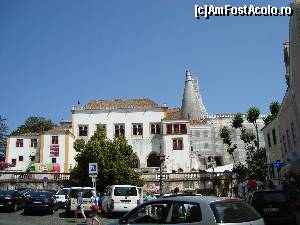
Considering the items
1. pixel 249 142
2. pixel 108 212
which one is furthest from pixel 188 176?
pixel 108 212

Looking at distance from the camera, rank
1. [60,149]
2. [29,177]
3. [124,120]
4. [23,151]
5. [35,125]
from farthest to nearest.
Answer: [35,125], [124,120], [23,151], [60,149], [29,177]

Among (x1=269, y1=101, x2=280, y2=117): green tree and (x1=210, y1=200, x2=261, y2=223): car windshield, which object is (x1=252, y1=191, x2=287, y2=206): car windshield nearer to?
(x1=210, y1=200, x2=261, y2=223): car windshield

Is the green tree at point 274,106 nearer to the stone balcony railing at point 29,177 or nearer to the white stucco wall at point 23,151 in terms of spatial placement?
the stone balcony railing at point 29,177

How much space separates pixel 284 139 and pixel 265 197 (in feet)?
63.9

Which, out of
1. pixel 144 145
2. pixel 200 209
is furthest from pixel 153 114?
pixel 200 209

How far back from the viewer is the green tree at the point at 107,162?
137 feet

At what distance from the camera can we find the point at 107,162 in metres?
42.3

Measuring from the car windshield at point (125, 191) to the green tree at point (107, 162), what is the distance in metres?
18.1

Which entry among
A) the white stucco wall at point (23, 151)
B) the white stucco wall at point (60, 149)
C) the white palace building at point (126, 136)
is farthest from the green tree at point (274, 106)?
the white stucco wall at point (23, 151)

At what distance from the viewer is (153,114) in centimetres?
6312

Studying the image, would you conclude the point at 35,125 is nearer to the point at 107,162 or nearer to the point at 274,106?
the point at 107,162

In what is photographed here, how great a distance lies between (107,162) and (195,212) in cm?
3508

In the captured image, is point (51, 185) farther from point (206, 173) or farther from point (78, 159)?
point (206, 173)

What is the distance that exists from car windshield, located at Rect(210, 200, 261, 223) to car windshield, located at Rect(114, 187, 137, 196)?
51.4ft
